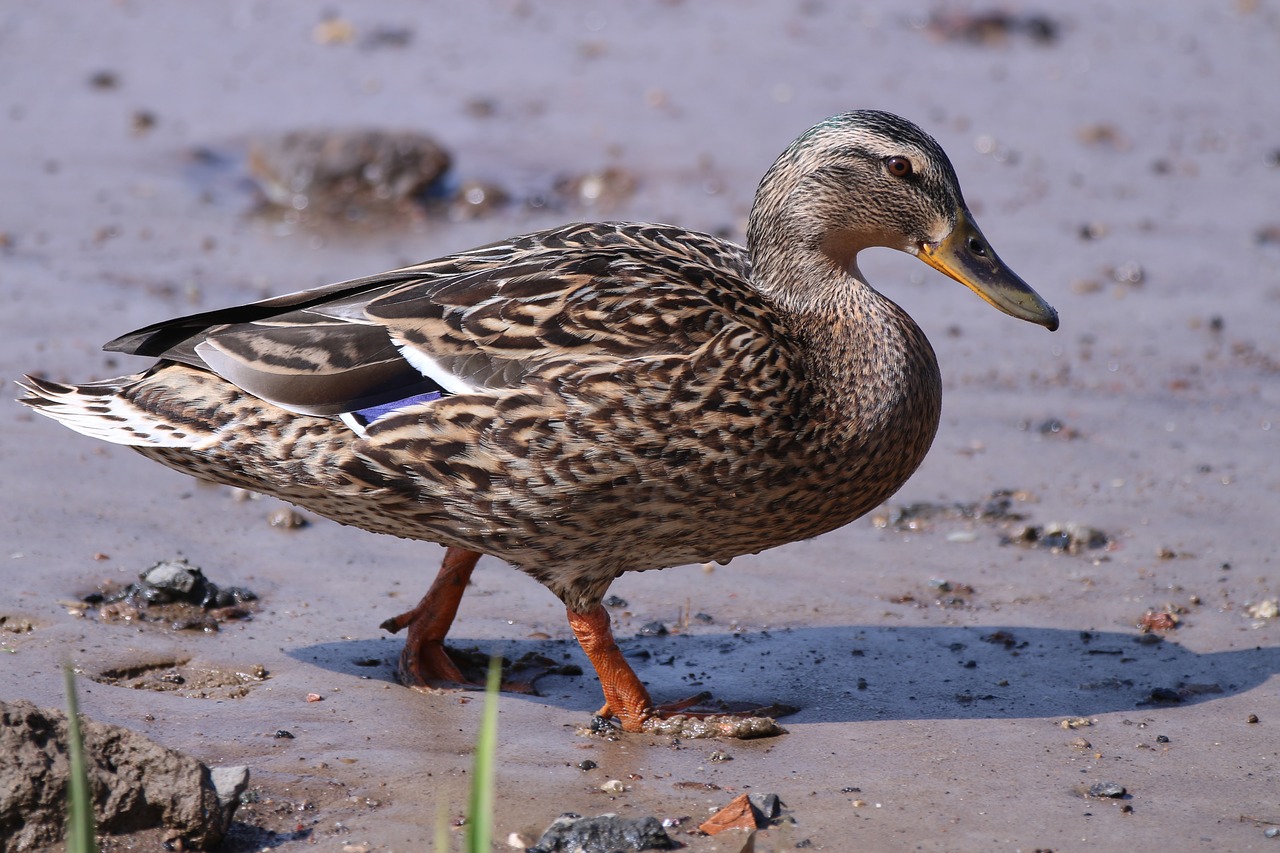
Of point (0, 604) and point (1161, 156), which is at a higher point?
point (1161, 156)

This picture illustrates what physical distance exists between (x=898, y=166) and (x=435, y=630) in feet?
7.34

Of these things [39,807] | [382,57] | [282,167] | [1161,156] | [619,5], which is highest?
[619,5]

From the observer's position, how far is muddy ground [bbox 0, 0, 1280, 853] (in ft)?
15.5

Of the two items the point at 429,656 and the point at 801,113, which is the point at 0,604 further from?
the point at 801,113

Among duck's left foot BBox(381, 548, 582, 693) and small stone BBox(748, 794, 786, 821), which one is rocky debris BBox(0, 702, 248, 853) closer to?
duck's left foot BBox(381, 548, 582, 693)

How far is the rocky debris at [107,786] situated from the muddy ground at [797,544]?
0.75 ft

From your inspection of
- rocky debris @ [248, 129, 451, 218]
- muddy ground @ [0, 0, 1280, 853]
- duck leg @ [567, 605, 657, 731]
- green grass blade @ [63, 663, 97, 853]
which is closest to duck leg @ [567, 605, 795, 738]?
duck leg @ [567, 605, 657, 731]

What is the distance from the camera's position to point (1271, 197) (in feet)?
35.4

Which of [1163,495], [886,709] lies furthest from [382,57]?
[886,709]

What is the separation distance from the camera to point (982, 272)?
541cm

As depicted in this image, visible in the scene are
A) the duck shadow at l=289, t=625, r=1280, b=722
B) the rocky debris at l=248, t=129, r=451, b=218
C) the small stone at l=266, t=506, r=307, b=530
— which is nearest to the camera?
the duck shadow at l=289, t=625, r=1280, b=722

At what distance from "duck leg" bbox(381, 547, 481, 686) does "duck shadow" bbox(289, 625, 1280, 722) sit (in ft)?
0.32

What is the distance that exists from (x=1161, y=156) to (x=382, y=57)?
6.18m

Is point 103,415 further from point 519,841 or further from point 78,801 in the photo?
point 78,801
